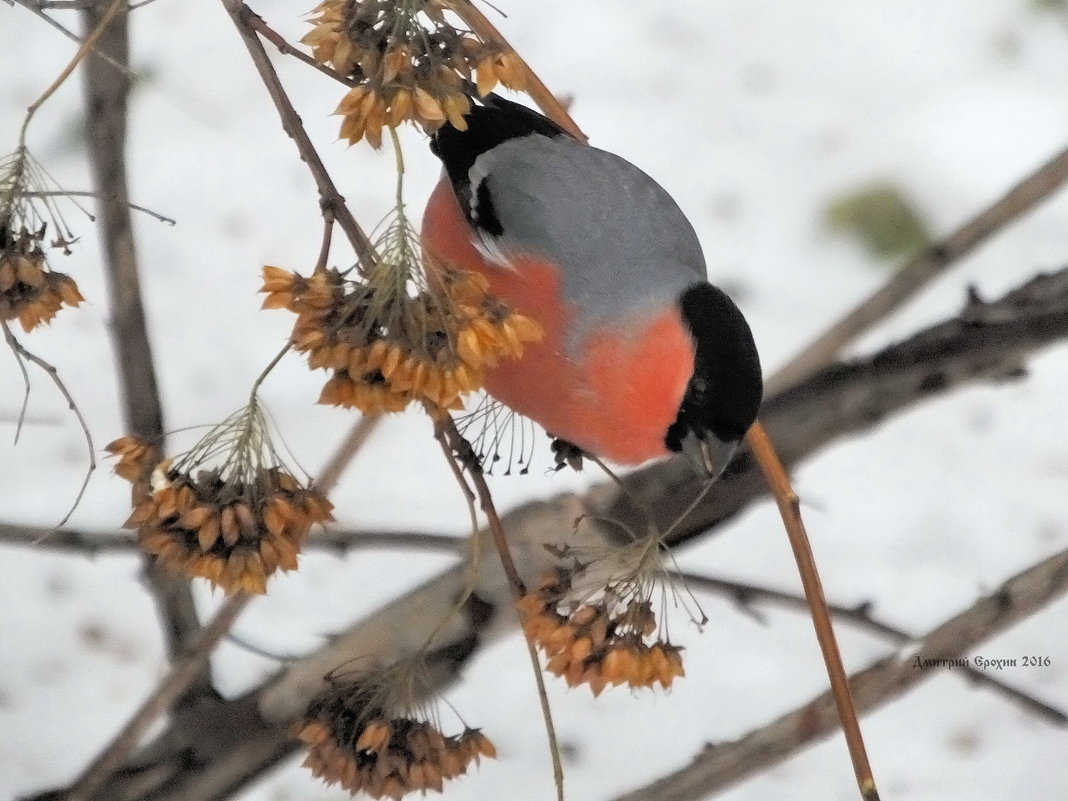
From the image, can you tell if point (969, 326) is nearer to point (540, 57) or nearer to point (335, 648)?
point (335, 648)

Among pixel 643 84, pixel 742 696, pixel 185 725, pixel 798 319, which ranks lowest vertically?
pixel 185 725

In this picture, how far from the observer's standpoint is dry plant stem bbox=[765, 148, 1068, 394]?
1075mm

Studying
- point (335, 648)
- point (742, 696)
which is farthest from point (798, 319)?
point (335, 648)

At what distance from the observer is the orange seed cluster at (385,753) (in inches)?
29.0

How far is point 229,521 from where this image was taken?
25.0 inches

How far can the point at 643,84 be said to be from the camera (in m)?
2.58

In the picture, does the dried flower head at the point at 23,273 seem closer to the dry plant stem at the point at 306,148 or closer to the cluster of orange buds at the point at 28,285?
the cluster of orange buds at the point at 28,285

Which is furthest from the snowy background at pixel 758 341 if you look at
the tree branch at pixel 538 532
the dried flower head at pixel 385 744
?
the dried flower head at pixel 385 744

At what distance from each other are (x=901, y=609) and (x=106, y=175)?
144 cm

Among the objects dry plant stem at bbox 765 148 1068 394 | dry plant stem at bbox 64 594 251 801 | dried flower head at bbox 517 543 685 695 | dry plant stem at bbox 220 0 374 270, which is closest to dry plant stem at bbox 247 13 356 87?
dry plant stem at bbox 220 0 374 270

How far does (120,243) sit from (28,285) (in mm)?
391

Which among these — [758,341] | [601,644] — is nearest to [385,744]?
[601,644]

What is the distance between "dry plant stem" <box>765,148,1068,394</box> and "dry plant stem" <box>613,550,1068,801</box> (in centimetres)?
36

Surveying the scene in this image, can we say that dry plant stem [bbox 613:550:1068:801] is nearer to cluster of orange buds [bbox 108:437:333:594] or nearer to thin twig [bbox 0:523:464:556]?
thin twig [bbox 0:523:464:556]
